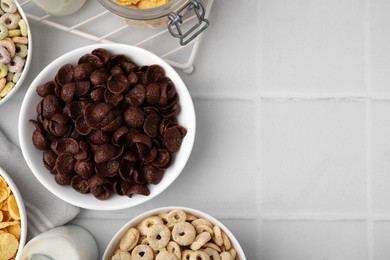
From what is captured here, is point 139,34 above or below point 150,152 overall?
above

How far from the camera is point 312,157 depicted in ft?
3.36

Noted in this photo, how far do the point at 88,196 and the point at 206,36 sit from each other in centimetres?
35

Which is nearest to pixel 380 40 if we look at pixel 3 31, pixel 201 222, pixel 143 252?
pixel 201 222

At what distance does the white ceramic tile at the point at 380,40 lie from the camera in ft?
3.36

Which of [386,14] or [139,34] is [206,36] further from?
[386,14]

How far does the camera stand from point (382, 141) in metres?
1.03

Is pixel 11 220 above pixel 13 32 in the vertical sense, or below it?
below

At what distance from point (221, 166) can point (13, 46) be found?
1.36ft

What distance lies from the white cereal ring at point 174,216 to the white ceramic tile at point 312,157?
0.53ft

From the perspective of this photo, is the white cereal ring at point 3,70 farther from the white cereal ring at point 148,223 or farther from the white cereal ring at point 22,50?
the white cereal ring at point 148,223

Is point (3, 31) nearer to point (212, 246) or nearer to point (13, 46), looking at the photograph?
point (13, 46)

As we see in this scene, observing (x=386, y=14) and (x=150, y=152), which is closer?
(x=150, y=152)

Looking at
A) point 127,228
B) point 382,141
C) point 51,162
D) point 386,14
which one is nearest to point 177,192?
point 127,228

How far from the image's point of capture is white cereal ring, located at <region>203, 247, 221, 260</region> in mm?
910
